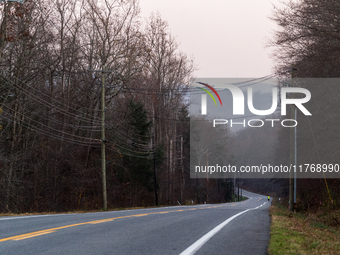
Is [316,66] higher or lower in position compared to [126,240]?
higher

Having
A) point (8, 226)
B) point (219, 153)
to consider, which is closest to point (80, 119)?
point (8, 226)

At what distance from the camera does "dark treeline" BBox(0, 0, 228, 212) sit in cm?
2811

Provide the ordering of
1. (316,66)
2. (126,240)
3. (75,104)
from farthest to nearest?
(75,104) < (316,66) < (126,240)

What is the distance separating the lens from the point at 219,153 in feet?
247

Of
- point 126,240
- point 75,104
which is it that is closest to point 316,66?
point 126,240

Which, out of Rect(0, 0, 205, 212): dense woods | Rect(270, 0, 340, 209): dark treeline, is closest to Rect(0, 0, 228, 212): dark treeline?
Rect(0, 0, 205, 212): dense woods

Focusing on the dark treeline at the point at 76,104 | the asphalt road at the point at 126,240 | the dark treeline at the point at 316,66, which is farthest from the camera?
the dark treeline at the point at 76,104

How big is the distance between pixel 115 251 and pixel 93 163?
108ft

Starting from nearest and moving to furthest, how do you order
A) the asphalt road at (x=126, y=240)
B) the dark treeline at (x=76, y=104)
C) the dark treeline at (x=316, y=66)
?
the asphalt road at (x=126, y=240), the dark treeline at (x=316, y=66), the dark treeline at (x=76, y=104)

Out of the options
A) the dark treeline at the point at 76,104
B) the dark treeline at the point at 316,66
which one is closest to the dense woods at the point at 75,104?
the dark treeline at the point at 76,104

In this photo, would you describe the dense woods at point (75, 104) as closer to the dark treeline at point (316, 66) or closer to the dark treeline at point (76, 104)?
the dark treeline at point (76, 104)

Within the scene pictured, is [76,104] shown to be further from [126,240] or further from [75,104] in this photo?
Answer: [126,240]

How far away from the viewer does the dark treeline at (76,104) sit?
28.1 meters

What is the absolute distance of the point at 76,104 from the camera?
1405 inches
